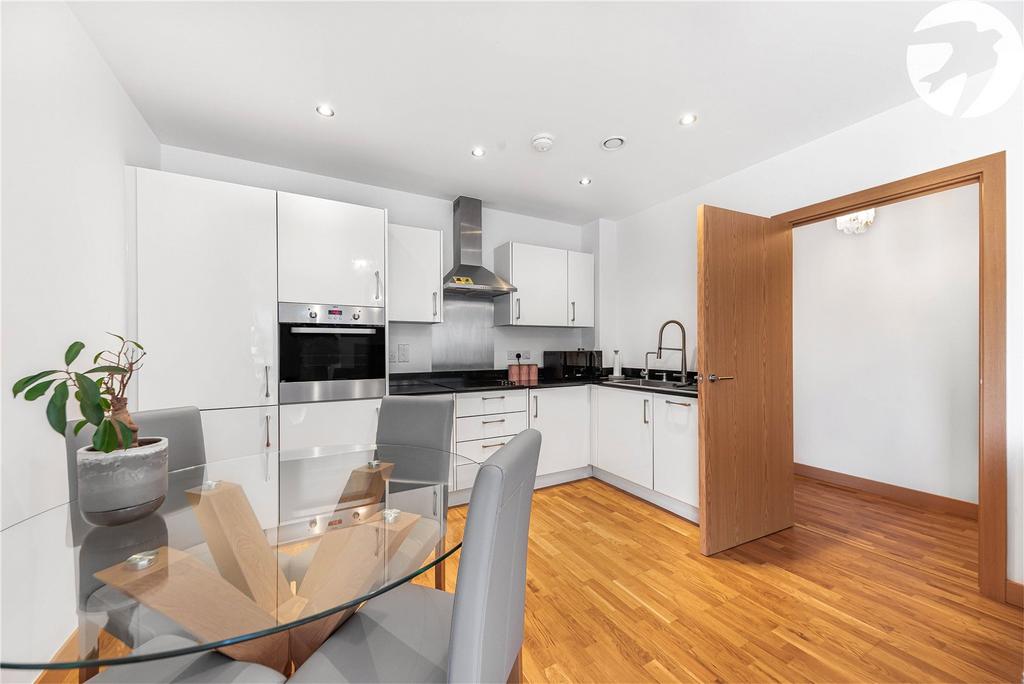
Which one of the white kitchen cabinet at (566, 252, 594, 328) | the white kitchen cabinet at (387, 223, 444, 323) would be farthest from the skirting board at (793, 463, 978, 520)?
the white kitchen cabinet at (387, 223, 444, 323)

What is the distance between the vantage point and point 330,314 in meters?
2.63

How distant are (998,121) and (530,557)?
3227 mm

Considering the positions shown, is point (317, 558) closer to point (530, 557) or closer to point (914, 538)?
point (530, 557)

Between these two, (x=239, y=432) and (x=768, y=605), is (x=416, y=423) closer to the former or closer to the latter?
(x=239, y=432)

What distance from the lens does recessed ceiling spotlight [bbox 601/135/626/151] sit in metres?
2.59

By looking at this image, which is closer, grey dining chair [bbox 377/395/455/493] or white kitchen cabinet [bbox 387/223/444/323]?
grey dining chair [bbox 377/395/455/493]

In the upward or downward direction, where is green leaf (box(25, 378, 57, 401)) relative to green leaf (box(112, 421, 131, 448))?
upward

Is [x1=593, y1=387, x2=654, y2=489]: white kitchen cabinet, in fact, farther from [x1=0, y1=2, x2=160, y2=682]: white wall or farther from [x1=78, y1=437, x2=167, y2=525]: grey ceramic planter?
[x1=0, y1=2, x2=160, y2=682]: white wall

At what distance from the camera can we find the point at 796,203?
2703mm

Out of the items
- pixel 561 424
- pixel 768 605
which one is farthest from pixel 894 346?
pixel 561 424

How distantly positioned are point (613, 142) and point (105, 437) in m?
2.84

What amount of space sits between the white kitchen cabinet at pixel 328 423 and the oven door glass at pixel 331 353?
173 millimetres

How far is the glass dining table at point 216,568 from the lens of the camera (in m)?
0.79

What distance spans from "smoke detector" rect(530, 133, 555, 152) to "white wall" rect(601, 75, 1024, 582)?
1.55 metres
